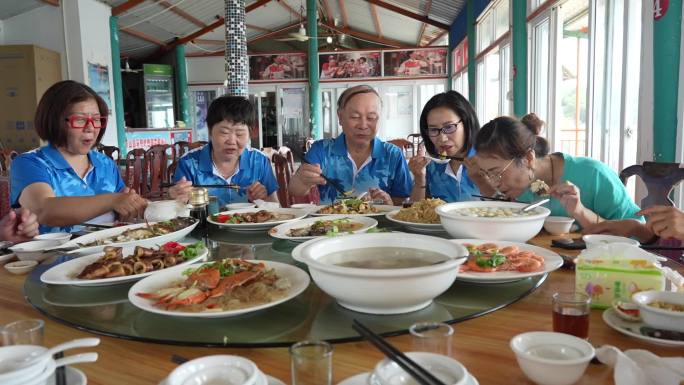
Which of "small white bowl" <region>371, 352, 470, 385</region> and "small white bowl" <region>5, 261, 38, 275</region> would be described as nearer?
"small white bowl" <region>371, 352, 470, 385</region>

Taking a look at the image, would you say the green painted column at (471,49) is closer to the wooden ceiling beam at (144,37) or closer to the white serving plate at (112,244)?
the wooden ceiling beam at (144,37)

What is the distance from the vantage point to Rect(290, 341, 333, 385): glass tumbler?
68 cm

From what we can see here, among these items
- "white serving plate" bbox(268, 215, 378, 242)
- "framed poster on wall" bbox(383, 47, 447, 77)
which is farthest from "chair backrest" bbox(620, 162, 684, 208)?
"framed poster on wall" bbox(383, 47, 447, 77)

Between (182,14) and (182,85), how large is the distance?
2.80 meters

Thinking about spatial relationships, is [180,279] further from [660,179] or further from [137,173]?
[137,173]

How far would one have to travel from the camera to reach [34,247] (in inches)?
63.5

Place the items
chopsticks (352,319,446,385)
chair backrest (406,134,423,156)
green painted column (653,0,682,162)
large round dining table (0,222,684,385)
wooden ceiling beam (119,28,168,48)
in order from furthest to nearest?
wooden ceiling beam (119,28,168,48), chair backrest (406,134,423,156), green painted column (653,0,682,162), large round dining table (0,222,684,385), chopsticks (352,319,446,385)

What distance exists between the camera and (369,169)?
2.87 m

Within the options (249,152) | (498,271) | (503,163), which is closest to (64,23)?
(249,152)

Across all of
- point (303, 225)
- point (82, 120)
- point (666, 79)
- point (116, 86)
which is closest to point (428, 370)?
point (303, 225)

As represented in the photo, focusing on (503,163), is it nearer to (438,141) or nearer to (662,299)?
(438,141)

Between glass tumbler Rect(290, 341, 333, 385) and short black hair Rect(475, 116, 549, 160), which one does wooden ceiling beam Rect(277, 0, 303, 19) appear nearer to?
short black hair Rect(475, 116, 549, 160)

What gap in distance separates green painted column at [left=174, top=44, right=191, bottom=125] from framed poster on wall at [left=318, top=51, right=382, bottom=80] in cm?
399

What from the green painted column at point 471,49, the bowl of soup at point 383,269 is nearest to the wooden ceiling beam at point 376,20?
the green painted column at point 471,49
